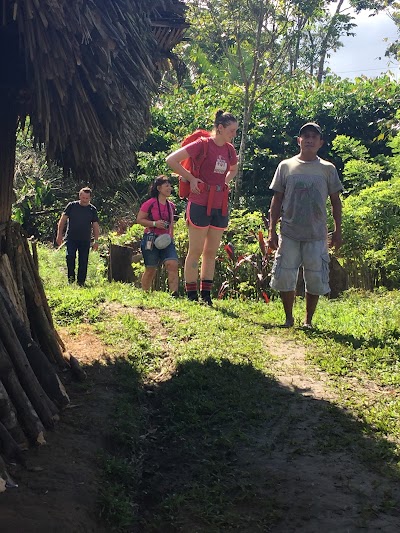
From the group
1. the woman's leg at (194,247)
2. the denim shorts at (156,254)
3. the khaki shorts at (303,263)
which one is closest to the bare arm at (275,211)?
the khaki shorts at (303,263)

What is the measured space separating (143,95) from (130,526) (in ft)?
10.6

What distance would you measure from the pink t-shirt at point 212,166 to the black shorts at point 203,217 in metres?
0.06

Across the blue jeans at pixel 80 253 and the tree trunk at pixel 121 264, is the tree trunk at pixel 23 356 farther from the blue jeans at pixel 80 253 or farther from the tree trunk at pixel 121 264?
the tree trunk at pixel 121 264

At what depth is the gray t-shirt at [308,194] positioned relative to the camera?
5.95 metres

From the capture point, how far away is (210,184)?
674 cm

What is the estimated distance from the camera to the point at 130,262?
1048 centimetres

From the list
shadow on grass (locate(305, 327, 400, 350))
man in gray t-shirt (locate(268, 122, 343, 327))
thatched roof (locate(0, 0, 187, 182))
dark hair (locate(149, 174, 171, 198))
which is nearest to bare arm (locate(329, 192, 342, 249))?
man in gray t-shirt (locate(268, 122, 343, 327))

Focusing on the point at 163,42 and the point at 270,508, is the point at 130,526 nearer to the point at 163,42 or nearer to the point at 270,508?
the point at 270,508

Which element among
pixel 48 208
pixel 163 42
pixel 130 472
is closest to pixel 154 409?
pixel 130 472

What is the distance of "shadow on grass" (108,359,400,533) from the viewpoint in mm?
3023

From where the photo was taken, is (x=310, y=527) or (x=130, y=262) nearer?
(x=310, y=527)

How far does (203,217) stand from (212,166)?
0.56 meters

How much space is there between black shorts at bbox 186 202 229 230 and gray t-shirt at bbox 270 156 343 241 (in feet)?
3.38

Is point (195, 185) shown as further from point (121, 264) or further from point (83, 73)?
point (121, 264)
